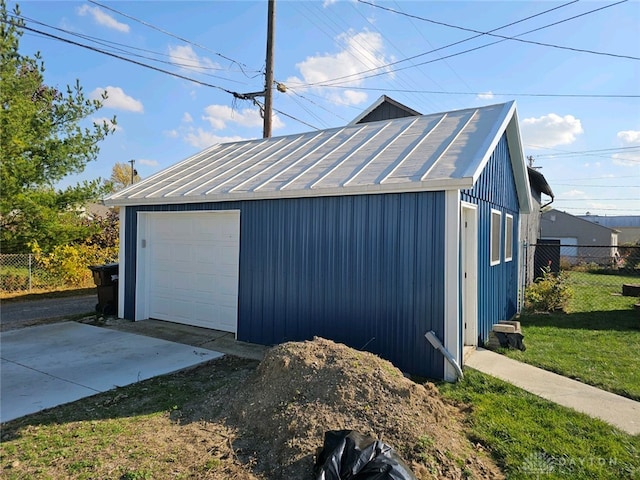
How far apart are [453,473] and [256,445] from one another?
5.33 ft

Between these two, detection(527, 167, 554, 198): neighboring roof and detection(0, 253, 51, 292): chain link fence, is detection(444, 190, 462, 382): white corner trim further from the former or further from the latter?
detection(0, 253, 51, 292): chain link fence

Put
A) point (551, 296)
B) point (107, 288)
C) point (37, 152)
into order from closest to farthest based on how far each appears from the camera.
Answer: point (107, 288), point (551, 296), point (37, 152)

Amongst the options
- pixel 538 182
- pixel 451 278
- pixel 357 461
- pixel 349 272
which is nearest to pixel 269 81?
pixel 349 272

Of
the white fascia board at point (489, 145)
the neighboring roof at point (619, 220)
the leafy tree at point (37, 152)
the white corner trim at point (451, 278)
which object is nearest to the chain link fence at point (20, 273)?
the leafy tree at point (37, 152)

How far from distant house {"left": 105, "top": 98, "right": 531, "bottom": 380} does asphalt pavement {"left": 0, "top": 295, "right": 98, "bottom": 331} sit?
2.15 m

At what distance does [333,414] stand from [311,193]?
3380mm

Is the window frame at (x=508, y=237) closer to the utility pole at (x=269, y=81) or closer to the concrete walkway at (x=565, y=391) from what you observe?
the concrete walkway at (x=565, y=391)

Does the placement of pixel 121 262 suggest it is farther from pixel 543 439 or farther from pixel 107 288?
pixel 543 439

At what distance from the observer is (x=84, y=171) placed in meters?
13.2

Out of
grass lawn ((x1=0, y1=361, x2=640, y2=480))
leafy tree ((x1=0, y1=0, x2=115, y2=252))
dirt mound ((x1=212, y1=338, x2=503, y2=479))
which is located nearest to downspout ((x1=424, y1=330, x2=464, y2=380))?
grass lawn ((x1=0, y1=361, x2=640, y2=480))

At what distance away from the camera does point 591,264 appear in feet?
78.8

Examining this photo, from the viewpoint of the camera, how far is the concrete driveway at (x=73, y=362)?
4.83 metres

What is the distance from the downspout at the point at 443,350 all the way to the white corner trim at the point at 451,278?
0.19 ft

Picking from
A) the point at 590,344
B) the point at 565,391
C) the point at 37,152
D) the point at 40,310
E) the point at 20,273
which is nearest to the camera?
the point at 565,391
